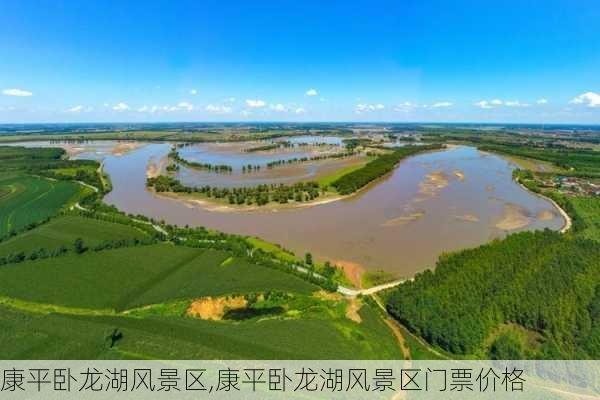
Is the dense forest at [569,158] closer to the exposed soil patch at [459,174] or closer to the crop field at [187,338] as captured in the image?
the exposed soil patch at [459,174]

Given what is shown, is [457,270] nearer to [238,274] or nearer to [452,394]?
[452,394]

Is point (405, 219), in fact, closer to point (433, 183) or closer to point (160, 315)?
point (433, 183)

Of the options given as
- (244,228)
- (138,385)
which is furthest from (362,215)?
(138,385)

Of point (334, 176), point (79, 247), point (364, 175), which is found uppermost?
point (364, 175)

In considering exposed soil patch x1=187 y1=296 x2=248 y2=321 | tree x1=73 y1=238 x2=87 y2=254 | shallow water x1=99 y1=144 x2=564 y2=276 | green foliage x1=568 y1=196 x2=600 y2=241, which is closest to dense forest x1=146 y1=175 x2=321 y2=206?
shallow water x1=99 y1=144 x2=564 y2=276

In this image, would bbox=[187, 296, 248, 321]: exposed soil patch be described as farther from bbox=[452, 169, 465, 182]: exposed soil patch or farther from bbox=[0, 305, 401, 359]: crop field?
bbox=[452, 169, 465, 182]: exposed soil patch

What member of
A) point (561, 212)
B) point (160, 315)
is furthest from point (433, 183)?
point (160, 315)
